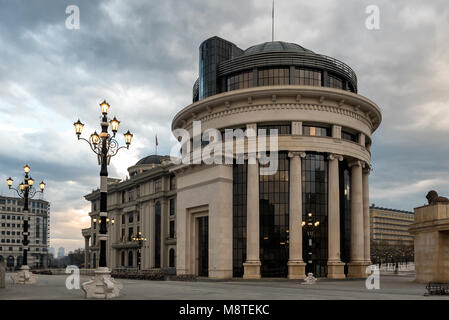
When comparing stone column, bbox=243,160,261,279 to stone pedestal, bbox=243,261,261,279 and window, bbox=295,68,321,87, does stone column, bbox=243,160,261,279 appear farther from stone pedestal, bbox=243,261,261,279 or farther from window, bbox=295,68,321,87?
window, bbox=295,68,321,87

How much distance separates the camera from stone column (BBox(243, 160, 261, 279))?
4853 cm

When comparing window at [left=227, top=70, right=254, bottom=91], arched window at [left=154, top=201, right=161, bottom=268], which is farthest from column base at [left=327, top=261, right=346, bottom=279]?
arched window at [left=154, top=201, right=161, bottom=268]

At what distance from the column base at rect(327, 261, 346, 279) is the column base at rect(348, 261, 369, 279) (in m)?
3.62

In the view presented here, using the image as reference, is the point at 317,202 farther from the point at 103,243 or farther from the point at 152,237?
the point at 152,237

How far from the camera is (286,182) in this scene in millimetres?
50156

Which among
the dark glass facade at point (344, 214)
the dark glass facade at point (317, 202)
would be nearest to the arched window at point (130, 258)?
the dark glass facade at point (344, 214)

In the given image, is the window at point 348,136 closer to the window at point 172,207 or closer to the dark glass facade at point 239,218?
the dark glass facade at point 239,218

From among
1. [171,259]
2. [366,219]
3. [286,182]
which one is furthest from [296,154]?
[171,259]

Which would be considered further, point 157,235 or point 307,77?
point 157,235

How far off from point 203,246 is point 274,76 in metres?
21.6

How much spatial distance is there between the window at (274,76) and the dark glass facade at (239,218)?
33.3 feet

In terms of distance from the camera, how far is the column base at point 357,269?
171 feet

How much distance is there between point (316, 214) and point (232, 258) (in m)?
10.3
